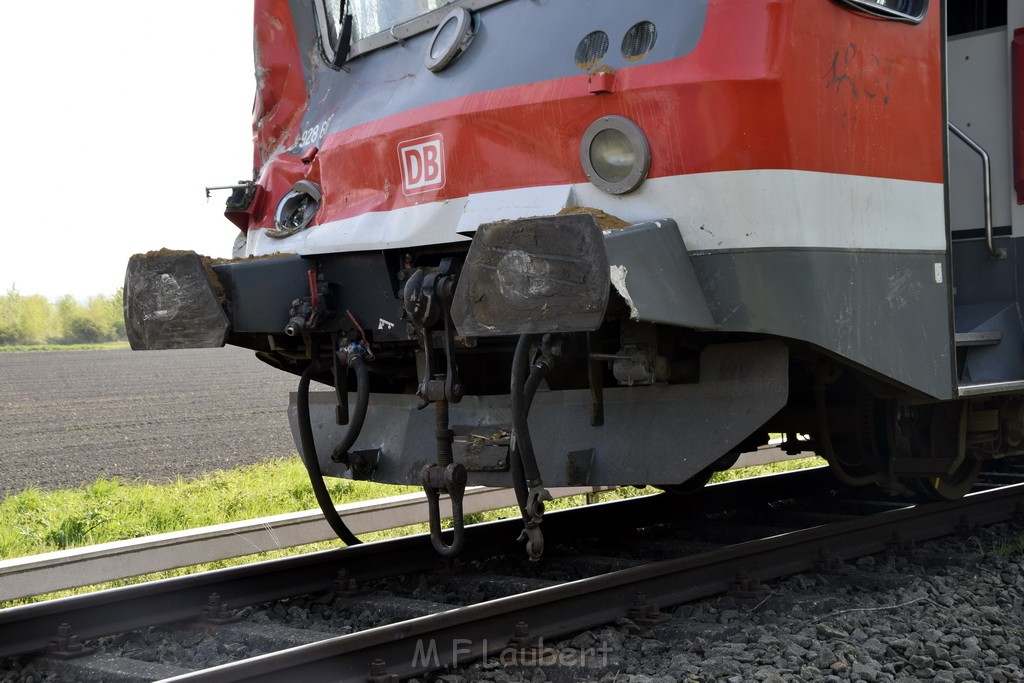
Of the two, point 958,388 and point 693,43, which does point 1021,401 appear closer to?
point 958,388

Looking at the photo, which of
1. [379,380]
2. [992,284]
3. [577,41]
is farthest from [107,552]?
[992,284]

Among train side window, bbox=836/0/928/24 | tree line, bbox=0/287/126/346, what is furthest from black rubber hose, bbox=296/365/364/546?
tree line, bbox=0/287/126/346

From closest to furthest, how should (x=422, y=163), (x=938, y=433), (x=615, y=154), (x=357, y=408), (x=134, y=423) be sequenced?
1. (x=615, y=154)
2. (x=422, y=163)
3. (x=357, y=408)
4. (x=938, y=433)
5. (x=134, y=423)

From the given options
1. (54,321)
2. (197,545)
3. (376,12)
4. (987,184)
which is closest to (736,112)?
(987,184)

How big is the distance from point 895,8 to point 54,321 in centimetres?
6974

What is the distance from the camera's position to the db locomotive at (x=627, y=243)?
3996mm

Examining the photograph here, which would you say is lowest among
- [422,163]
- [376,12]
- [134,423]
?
[134,423]

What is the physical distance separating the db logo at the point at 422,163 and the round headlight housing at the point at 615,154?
74 cm

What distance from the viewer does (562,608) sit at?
4.35 m

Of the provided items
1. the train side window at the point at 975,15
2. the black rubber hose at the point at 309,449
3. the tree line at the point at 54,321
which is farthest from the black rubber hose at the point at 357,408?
the tree line at the point at 54,321

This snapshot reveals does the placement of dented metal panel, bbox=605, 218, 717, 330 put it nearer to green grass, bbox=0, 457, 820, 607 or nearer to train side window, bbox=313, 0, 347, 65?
train side window, bbox=313, 0, 347, 65

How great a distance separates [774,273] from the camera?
13.2 feet

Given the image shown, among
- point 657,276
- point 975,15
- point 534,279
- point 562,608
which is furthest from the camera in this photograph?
point 975,15

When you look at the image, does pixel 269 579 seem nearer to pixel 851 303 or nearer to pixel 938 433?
pixel 851 303
